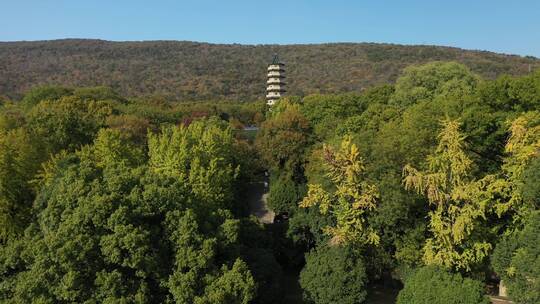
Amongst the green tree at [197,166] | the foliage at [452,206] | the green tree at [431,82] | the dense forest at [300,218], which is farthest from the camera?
the green tree at [431,82]

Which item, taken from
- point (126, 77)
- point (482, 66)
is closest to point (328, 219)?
point (482, 66)

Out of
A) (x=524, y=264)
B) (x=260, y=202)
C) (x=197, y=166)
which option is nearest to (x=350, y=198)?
(x=524, y=264)

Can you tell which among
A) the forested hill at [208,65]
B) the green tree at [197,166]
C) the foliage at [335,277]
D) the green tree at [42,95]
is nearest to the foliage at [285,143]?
the green tree at [197,166]

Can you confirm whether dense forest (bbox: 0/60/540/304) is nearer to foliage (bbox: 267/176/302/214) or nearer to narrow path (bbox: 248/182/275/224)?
foliage (bbox: 267/176/302/214)

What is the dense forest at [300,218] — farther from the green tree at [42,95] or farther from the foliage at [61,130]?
the green tree at [42,95]

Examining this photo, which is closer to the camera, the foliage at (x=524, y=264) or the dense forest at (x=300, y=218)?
the dense forest at (x=300, y=218)

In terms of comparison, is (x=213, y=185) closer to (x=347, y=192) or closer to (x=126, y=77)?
(x=347, y=192)

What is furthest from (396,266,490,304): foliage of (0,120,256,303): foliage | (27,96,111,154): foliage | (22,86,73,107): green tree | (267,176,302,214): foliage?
(22,86,73,107): green tree
